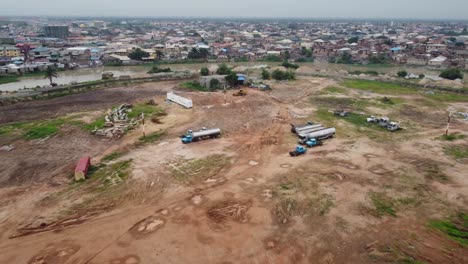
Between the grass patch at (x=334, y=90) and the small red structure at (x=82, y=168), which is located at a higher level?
the grass patch at (x=334, y=90)

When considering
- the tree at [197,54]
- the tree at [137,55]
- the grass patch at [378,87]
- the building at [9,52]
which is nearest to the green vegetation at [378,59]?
the grass patch at [378,87]

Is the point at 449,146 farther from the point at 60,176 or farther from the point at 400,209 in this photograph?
the point at 60,176

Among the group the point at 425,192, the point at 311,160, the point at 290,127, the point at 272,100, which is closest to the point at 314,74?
the point at 272,100

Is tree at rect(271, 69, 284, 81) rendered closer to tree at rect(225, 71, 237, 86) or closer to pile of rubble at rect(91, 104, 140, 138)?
tree at rect(225, 71, 237, 86)

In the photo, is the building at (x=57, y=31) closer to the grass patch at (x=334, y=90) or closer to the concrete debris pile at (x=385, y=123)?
the grass patch at (x=334, y=90)

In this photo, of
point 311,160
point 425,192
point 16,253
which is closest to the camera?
point 16,253

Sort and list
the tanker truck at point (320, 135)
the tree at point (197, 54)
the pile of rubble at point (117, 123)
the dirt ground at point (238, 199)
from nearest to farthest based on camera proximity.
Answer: the dirt ground at point (238, 199) → the tanker truck at point (320, 135) → the pile of rubble at point (117, 123) → the tree at point (197, 54)

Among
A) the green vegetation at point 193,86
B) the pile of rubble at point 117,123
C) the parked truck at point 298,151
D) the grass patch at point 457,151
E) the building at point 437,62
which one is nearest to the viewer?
the parked truck at point 298,151
